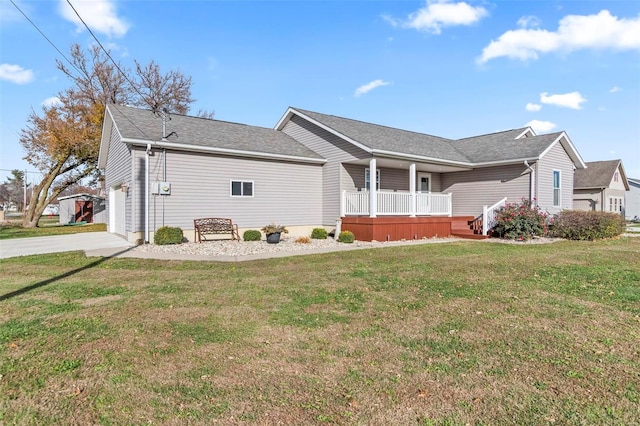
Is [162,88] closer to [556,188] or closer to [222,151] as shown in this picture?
[222,151]

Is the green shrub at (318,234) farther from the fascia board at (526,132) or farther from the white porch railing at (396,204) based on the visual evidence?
the fascia board at (526,132)

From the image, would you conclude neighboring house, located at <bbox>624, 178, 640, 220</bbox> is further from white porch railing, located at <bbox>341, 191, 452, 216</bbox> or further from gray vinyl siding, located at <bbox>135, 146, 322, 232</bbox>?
gray vinyl siding, located at <bbox>135, 146, 322, 232</bbox>

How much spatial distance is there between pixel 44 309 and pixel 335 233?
11040 mm

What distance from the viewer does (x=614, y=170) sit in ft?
92.2

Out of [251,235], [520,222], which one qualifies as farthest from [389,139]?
[251,235]

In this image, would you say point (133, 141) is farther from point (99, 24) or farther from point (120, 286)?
point (120, 286)

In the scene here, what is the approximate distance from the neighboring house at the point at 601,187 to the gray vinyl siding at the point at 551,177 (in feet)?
41.2

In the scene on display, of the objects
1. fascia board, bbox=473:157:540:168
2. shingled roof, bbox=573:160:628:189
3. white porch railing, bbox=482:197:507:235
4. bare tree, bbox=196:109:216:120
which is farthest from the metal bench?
shingled roof, bbox=573:160:628:189

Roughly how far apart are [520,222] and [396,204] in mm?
4772

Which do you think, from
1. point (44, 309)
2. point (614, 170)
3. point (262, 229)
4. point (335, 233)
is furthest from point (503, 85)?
point (614, 170)

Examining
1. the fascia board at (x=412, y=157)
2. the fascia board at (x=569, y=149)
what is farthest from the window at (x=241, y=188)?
the fascia board at (x=569, y=149)

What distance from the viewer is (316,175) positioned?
628 inches

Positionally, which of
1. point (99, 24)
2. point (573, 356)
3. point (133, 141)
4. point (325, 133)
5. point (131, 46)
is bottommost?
point (573, 356)

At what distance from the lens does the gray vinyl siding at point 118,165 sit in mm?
12678
